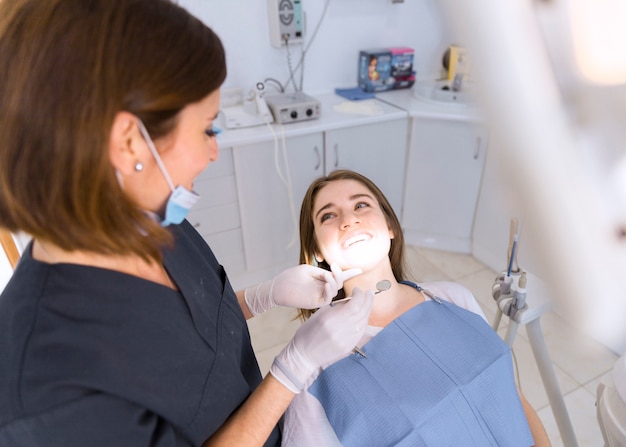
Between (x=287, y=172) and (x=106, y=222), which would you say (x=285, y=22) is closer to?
(x=287, y=172)

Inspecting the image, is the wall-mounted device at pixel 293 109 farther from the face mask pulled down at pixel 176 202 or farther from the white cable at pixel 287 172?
the face mask pulled down at pixel 176 202

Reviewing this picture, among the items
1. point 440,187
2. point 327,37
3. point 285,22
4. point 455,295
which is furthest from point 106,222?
point 327,37

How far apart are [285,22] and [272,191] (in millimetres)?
1012

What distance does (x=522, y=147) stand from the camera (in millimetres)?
198

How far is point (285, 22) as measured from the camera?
2.55 m

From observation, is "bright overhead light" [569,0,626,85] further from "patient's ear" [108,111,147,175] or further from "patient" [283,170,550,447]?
"patient" [283,170,550,447]

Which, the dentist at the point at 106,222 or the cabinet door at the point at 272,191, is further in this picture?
the cabinet door at the point at 272,191

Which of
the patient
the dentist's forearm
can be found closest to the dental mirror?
the patient

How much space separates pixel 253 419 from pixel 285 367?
0.41 ft

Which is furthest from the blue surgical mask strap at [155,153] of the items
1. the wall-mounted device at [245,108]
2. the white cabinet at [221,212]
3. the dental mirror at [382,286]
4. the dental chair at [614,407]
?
the wall-mounted device at [245,108]

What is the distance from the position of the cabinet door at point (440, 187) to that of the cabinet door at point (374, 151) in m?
0.09

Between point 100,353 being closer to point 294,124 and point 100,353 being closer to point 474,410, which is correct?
point 474,410

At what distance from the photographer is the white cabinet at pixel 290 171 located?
2.31 metres

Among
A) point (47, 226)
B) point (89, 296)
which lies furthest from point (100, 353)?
point (47, 226)
